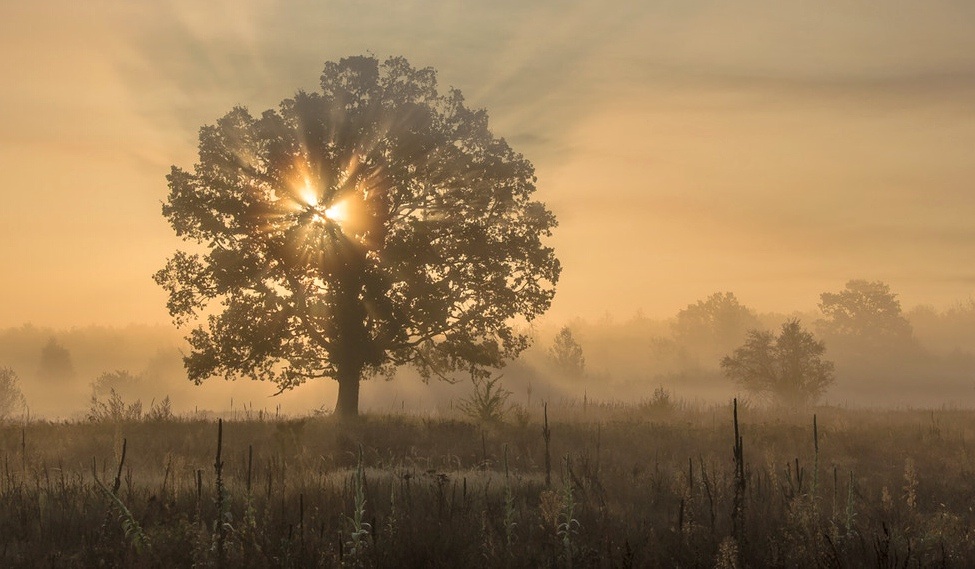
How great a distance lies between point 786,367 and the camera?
158 ft

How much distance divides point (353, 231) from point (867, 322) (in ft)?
358

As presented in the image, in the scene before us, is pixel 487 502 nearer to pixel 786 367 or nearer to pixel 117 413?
pixel 117 413

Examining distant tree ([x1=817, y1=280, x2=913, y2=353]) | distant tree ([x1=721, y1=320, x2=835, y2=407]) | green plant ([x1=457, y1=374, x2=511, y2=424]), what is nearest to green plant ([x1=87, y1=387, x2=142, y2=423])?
green plant ([x1=457, y1=374, x2=511, y2=424])

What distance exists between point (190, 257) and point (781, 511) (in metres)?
20.0

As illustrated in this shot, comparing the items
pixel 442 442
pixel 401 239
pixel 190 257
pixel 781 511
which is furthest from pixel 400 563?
pixel 190 257

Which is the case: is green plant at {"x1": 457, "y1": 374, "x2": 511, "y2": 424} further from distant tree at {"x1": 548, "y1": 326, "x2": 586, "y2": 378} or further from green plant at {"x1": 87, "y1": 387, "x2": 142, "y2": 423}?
distant tree at {"x1": 548, "y1": 326, "x2": 586, "y2": 378}

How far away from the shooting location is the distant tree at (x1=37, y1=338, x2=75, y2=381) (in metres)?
129

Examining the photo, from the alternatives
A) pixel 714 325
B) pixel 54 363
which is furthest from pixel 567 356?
pixel 54 363

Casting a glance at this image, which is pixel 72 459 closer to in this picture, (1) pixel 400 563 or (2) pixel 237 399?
(1) pixel 400 563

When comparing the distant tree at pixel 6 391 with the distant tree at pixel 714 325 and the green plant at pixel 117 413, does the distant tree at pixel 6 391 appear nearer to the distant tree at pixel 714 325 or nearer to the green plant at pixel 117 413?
the green plant at pixel 117 413

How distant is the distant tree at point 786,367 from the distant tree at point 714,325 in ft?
284

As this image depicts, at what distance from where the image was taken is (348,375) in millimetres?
26188

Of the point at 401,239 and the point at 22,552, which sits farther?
the point at 401,239

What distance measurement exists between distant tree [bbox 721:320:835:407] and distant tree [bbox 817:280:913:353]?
243 ft
